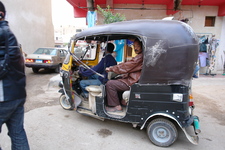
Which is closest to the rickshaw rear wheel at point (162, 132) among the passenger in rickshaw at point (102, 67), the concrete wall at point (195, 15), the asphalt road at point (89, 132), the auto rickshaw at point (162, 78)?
the auto rickshaw at point (162, 78)

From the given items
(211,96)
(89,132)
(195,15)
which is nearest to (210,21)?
(195,15)

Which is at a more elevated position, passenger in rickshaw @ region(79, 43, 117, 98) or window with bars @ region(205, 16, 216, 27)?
window with bars @ region(205, 16, 216, 27)

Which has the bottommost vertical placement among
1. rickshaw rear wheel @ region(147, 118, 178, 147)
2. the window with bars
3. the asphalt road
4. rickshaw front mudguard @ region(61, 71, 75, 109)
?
the asphalt road

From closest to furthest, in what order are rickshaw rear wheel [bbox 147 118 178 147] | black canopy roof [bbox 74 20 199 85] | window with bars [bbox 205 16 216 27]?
black canopy roof [bbox 74 20 199 85] < rickshaw rear wheel [bbox 147 118 178 147] < window with bars [bbox 205 16 216 27]

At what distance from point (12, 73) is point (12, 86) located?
14 centimetres

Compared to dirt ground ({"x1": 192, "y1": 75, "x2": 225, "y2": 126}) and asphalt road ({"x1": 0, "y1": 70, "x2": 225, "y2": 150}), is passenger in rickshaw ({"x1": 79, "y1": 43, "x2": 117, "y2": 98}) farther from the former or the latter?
dirt ground ({"x1": 192, "y1": 75, "x2": 225, "y2": 126})

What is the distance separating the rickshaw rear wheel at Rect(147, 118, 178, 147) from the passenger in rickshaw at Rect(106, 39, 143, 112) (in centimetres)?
77

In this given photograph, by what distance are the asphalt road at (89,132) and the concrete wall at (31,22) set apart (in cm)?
963

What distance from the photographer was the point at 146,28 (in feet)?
8.41

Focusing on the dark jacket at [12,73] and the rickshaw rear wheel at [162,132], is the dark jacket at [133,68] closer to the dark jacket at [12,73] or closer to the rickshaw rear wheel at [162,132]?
the rickshaw rear wheel at [162,132]

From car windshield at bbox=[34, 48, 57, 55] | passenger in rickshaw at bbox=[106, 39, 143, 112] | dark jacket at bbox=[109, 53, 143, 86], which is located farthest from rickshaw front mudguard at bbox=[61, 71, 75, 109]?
car windshield at bbox=[34, 48, 57, 55]

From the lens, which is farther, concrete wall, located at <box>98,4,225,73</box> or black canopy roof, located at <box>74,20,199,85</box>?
concrete wall, located at <box>98,4,225,73</box>

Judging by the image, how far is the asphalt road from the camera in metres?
2.72

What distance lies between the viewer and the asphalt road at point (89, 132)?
272cm
